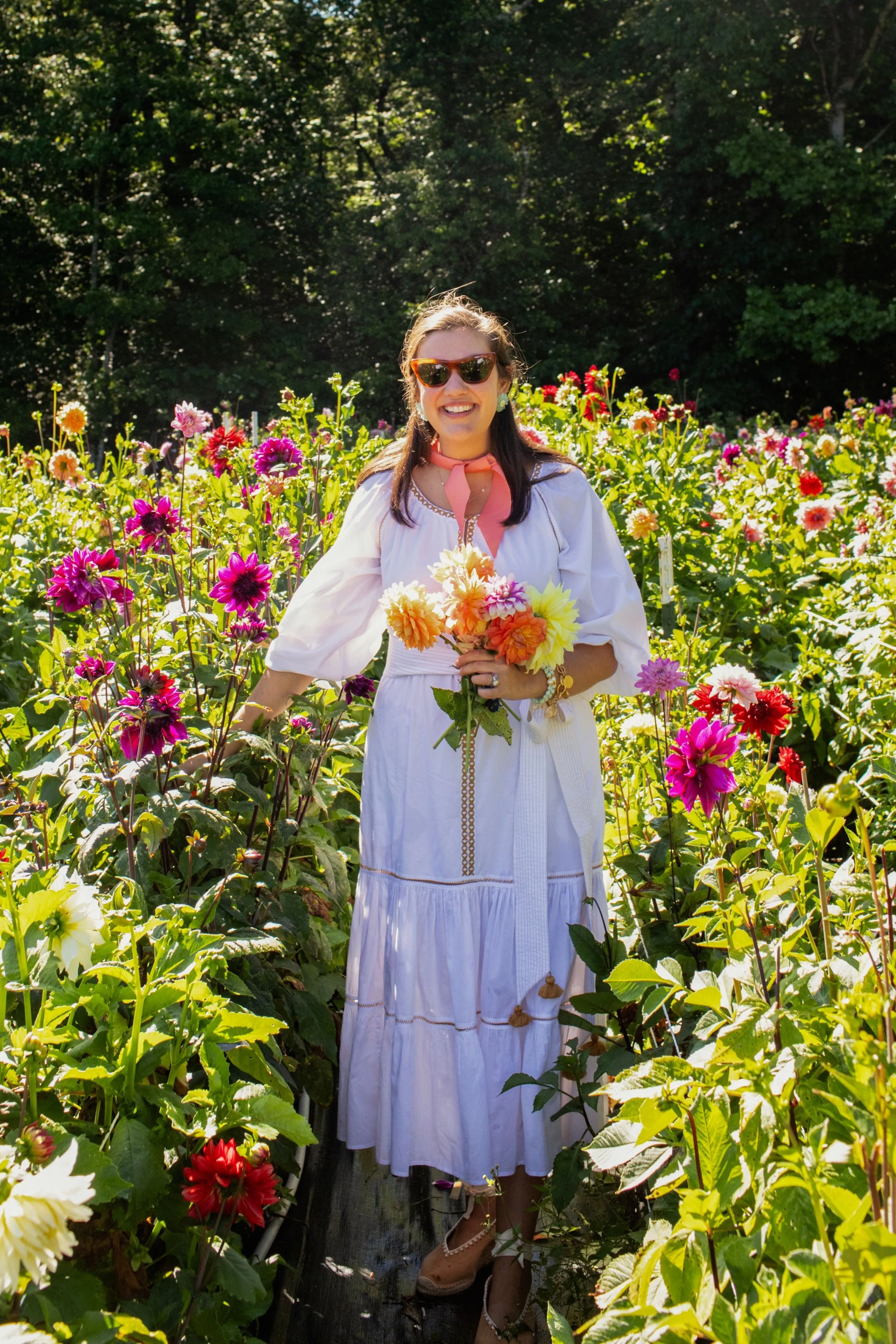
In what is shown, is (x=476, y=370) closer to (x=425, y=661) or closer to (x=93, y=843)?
(x=425, y=661)

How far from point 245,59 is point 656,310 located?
346 inches

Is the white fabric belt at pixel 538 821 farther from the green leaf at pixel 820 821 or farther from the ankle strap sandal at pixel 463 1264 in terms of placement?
the green leaf at pixel 820 821

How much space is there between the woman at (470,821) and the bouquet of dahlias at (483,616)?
13cm

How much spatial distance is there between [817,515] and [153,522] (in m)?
3.00

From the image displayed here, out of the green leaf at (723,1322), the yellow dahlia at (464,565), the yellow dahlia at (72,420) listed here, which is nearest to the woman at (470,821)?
the yellow dahlia at (464,565)

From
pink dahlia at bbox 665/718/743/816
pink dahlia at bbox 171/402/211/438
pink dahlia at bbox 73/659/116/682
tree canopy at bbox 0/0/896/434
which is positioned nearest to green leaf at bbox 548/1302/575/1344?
pink dahlia at bbox 665/718/743/816

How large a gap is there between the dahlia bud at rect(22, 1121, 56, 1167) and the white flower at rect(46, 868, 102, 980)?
27 cm

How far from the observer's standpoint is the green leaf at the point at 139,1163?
1.30 m

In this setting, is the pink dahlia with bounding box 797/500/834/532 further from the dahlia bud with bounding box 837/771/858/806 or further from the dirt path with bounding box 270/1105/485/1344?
the dahlia bud with bounding box 837/771/858/806

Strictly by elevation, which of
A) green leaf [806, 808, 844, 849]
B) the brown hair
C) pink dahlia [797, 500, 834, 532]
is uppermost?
pink dahlia [797, 500, 834, 532]

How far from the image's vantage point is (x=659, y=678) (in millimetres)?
2193

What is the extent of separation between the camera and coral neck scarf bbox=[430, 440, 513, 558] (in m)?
2.16

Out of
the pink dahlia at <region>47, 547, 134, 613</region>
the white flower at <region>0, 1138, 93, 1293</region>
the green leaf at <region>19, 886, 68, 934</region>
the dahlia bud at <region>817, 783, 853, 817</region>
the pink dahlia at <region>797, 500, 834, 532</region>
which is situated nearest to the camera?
the white flower at <region>0, 1138, 93, 1293</region>

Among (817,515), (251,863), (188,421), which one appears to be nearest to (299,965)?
(251,863)
